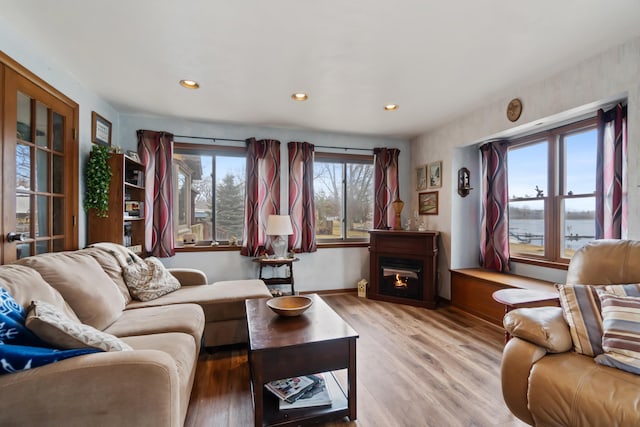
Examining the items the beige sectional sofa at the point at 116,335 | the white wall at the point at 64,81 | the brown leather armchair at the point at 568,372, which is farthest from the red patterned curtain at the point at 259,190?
the brown leather armchair at the point at 568,372

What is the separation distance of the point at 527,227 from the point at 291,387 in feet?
10.4

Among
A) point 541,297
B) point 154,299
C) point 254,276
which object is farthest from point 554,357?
point 254,276

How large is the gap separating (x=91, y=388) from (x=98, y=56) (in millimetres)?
2399

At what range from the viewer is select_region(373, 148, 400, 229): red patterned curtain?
4418 mm

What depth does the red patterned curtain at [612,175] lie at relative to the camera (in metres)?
2.24

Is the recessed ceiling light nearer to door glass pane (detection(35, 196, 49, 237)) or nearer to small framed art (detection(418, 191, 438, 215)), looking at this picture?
door glass pane (detection(35, 196, 49, 237))

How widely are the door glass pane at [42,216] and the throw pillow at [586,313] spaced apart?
3663mm

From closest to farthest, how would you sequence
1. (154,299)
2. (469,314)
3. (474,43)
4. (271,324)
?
(271,324) → (474,43) → (154,299) → (469,314)

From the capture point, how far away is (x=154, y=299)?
8.02 feet

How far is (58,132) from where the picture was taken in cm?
246

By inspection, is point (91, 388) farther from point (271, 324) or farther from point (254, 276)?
point (254, 276)

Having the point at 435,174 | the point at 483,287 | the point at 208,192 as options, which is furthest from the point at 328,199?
the point at 483,287

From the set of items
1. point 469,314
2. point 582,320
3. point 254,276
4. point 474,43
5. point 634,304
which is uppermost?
point 474,43

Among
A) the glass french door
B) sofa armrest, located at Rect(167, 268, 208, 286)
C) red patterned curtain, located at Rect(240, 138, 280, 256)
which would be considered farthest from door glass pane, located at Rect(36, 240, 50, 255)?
red patterned curtain, located at Rect(240, 138, 280, 256)
